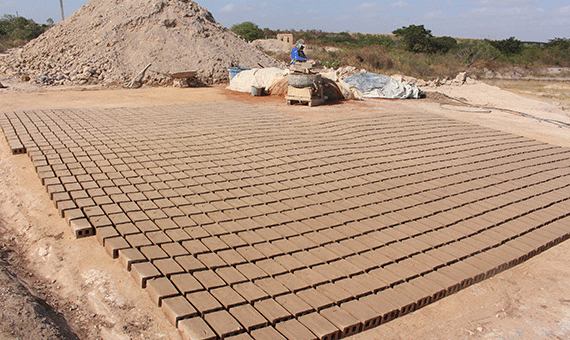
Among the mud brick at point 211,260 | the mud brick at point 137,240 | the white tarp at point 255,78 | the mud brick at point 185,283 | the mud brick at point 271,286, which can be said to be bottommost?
the mud brick at point 271,286

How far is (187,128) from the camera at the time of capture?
19.0ft

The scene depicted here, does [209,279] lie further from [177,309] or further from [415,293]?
[415,293]

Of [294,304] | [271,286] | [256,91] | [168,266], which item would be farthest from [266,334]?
[256,91]

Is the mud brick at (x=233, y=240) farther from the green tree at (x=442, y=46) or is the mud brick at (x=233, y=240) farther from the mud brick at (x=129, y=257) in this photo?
the green tree at (x=442, y=46)

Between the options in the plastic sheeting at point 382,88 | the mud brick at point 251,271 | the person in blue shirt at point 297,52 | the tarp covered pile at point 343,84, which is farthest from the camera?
the plastic sheeting at point 382,88

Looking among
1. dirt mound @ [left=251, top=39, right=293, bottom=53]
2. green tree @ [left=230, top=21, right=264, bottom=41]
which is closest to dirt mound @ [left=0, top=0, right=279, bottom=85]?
dirt mound @ [left=251, top=39, right=293, bottom=53]

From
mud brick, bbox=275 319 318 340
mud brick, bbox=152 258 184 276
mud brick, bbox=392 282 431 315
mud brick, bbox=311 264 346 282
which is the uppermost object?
mud brick, bbox=152 258 184 276

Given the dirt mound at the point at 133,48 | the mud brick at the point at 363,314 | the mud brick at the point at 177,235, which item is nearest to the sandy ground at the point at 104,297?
the mud brick at the point at 363,314

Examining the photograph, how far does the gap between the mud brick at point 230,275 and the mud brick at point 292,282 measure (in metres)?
0.24

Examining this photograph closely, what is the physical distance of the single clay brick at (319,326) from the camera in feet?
7.48

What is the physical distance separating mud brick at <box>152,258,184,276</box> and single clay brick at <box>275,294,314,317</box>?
27.1 inches

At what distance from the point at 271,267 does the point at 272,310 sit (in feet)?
1.45

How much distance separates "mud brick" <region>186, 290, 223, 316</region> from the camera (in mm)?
2340

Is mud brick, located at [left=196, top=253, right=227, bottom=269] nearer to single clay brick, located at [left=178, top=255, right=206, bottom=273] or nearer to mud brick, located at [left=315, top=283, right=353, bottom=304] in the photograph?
single clay brick, located at [left=178, top=255, right=206, bottom=273]
